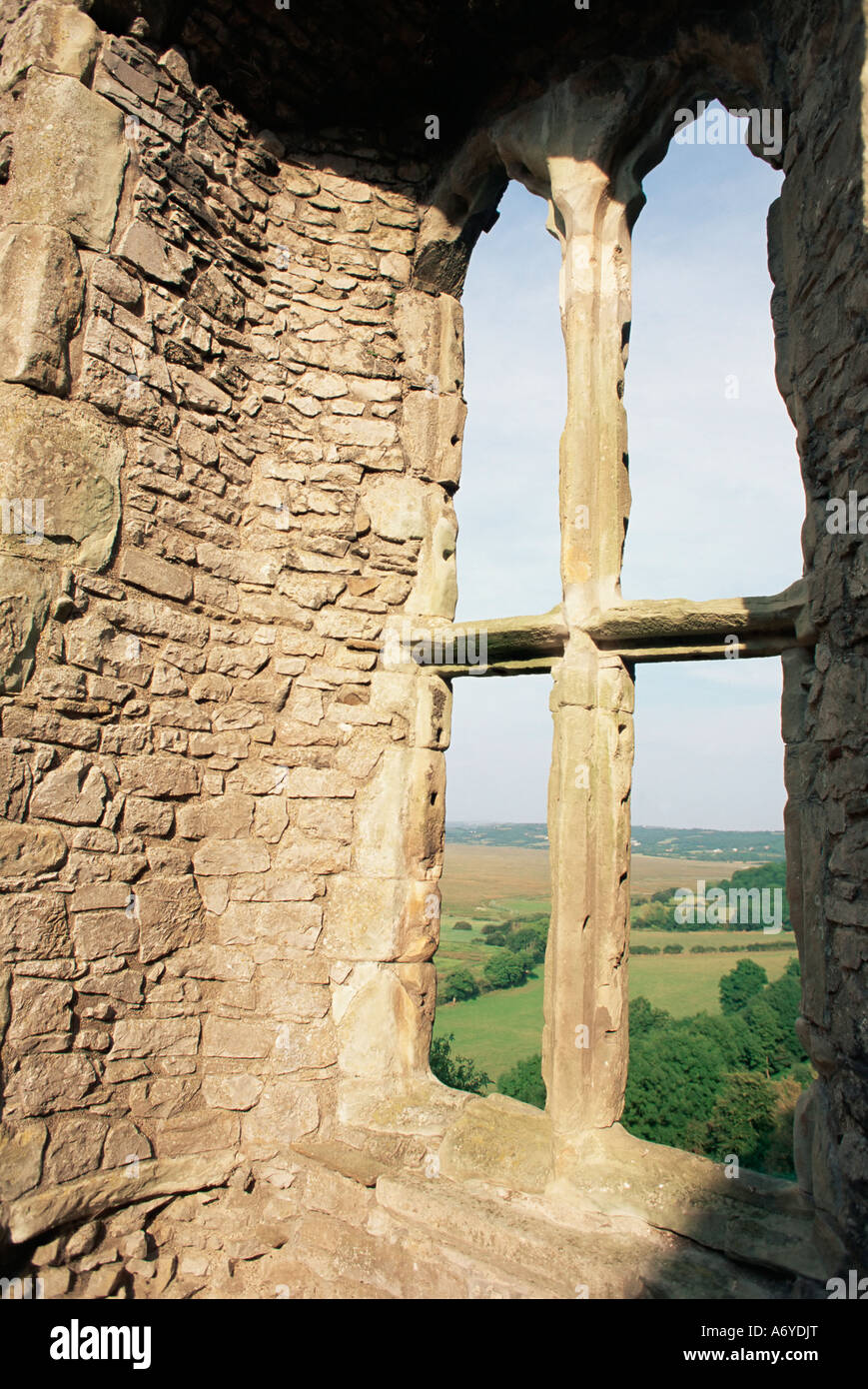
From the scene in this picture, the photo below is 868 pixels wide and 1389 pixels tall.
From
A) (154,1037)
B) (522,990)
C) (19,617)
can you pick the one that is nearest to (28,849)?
(19,617)

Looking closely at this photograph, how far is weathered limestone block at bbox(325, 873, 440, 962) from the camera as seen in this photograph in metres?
3.83

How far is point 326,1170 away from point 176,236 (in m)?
3.93

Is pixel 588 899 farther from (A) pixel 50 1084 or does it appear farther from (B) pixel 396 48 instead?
(B) pixel 396 48

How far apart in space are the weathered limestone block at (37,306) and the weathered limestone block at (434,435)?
1586mm

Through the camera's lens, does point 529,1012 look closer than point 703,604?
No

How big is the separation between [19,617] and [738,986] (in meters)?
13.2

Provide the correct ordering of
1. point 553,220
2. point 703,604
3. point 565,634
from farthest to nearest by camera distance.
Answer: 1. point 553,220
2. point 565,634
3. point 703,604

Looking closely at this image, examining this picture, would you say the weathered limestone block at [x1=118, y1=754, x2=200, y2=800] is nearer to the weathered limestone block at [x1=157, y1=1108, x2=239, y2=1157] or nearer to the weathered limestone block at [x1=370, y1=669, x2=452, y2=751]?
the weathered limestone block at [x1=370, y1=669, x2=452, y2=751]

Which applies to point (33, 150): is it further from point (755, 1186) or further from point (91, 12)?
point (755, 1186)

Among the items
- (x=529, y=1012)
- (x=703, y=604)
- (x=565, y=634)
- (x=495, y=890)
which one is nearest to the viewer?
(x=703, y=604)

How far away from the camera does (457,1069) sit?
36.7 ft
